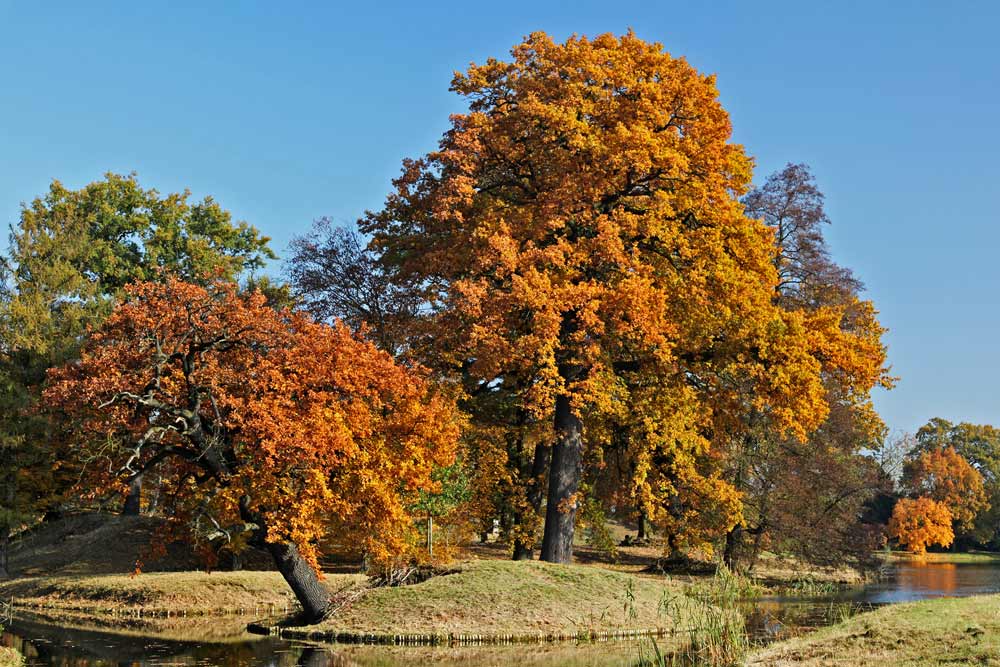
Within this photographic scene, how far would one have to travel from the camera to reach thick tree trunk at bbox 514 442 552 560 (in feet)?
119

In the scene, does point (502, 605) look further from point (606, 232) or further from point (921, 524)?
point (921, 524)

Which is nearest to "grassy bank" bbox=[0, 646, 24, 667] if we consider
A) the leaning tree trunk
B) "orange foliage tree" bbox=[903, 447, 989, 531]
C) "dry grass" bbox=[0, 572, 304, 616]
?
the leaning tree trunk

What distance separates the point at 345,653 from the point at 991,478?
93792mm

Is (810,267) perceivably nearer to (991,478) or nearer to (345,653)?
(345,653)

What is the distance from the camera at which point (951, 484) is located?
9119 cm

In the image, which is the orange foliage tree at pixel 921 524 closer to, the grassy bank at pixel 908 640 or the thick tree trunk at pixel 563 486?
the thick tree trunk at pixel 563 486

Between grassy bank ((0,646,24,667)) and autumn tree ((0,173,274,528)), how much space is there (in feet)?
36.7

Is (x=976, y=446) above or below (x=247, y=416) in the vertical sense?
above

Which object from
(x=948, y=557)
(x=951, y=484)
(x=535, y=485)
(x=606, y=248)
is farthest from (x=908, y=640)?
(x=951, y=484)

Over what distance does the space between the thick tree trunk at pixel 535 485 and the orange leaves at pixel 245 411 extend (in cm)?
1043

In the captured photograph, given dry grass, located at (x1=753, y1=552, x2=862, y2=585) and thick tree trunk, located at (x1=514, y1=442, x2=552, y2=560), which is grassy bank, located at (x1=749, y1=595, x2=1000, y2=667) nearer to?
thick tree trunk, located at (x1=514, y1=442, x2=552, y2=560)

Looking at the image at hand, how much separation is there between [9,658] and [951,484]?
8840 cm

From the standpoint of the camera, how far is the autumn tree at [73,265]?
39219 millimetres

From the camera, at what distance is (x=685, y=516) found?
116ft
